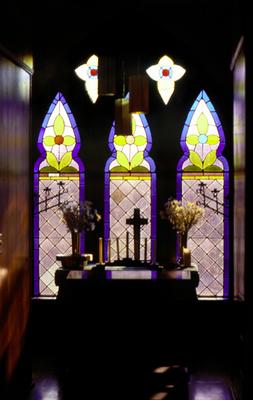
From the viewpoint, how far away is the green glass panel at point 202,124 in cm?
616

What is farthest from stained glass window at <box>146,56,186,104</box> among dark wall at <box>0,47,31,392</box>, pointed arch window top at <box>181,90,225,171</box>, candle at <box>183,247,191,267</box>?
dark wall at <box>0,47,31,392</box>

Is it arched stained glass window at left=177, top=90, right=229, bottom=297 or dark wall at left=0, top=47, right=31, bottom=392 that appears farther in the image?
arched stained glass window at left=177, top=90, right=229, bottom=297

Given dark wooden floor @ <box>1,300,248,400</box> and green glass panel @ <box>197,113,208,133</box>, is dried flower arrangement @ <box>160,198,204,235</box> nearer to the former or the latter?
green glass panel @ <box>197,113,208,133</box>

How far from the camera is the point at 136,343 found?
4.56 meters

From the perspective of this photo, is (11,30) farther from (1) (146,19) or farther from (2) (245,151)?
(1) (146,19)

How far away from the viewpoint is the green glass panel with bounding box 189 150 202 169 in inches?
244

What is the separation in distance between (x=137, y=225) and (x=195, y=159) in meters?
1.04

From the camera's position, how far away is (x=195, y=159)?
20.3 feet

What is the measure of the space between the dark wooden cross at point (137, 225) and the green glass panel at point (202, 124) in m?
1.15

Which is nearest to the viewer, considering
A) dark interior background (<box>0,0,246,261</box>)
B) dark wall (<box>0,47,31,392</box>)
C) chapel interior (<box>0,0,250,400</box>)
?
dark wall (<box>0,47,31,392</box>)

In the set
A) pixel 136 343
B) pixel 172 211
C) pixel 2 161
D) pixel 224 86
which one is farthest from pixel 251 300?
pixel 224 86

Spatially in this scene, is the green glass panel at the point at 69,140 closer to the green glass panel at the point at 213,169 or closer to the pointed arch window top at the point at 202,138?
the pointed arch window top at the point at 202,138

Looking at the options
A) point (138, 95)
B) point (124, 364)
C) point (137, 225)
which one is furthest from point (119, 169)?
point (124, 364)

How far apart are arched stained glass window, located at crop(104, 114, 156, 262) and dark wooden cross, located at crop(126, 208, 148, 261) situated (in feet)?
1.38
